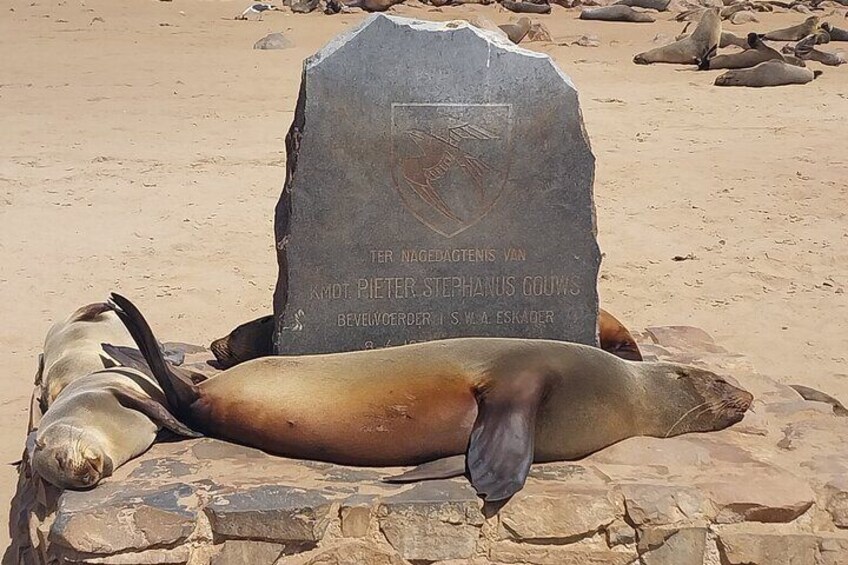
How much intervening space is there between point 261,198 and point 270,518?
5.71 m

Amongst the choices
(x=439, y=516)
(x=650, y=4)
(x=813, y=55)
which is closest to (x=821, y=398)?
(x=439, y=516)

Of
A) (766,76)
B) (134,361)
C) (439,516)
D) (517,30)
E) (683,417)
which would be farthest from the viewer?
(517,30)

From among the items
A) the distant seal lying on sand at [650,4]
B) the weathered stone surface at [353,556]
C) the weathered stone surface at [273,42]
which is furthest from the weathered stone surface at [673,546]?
the distant seal lying on sand at [650,4]

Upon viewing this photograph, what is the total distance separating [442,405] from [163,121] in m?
8.21

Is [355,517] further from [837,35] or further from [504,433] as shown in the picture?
[837,35]

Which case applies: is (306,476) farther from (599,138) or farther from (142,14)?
(142,14)

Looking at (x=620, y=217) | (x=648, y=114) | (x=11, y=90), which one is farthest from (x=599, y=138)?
(x=11, y=90)

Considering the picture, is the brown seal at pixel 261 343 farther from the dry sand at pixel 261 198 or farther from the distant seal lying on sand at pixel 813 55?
the distant seal lying on sand at pixel 813 55

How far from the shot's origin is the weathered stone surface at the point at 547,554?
4.11 m

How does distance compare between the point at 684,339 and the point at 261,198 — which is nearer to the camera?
the point at 684,339

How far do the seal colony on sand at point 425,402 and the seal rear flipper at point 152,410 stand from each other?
5 cm

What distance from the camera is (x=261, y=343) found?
5.40 metres

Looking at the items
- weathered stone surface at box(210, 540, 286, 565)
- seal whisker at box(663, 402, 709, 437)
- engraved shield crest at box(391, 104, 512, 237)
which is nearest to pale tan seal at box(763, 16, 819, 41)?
engraved shield crest at box(391, 104, 512, 237)

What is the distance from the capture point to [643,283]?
26.4 feet
